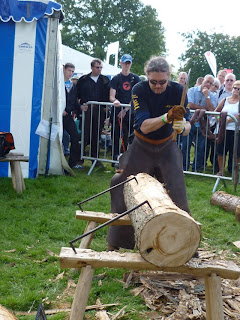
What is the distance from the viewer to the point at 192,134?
8.94 m

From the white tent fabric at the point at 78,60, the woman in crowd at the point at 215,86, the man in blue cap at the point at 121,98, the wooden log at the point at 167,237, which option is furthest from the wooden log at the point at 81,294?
the white tent fabric at the point at 78,60

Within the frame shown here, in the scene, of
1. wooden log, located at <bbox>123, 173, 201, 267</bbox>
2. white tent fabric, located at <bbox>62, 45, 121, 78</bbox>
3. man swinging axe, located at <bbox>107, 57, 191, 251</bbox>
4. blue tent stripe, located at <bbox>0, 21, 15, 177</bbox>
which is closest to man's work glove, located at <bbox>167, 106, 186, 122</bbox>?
man swinging axe, located at <bbox>107, 57, 191, 251</bbox>

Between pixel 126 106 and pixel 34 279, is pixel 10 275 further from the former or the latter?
pixel 126 106

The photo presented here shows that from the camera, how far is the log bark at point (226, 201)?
6.19 meters

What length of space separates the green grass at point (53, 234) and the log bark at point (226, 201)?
0.09m

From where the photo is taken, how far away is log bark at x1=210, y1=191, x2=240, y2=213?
20.3 ft

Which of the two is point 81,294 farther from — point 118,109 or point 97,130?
point 97,130

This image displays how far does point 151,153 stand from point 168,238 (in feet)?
5.34

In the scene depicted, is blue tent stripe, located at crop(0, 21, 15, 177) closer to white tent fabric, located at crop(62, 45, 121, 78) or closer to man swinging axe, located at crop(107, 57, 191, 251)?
man swinging axe, located at crop(107, 57, 191, 251)

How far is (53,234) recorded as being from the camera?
16.5 feet

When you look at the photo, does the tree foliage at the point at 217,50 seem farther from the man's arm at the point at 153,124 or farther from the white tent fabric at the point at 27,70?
the man's arm at the point at 153,124

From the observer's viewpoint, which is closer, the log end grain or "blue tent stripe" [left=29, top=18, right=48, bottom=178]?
the log end grain

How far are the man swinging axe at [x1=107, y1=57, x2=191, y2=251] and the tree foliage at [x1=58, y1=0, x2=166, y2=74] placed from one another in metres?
41.8

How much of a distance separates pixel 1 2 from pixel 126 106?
2.74 metres
